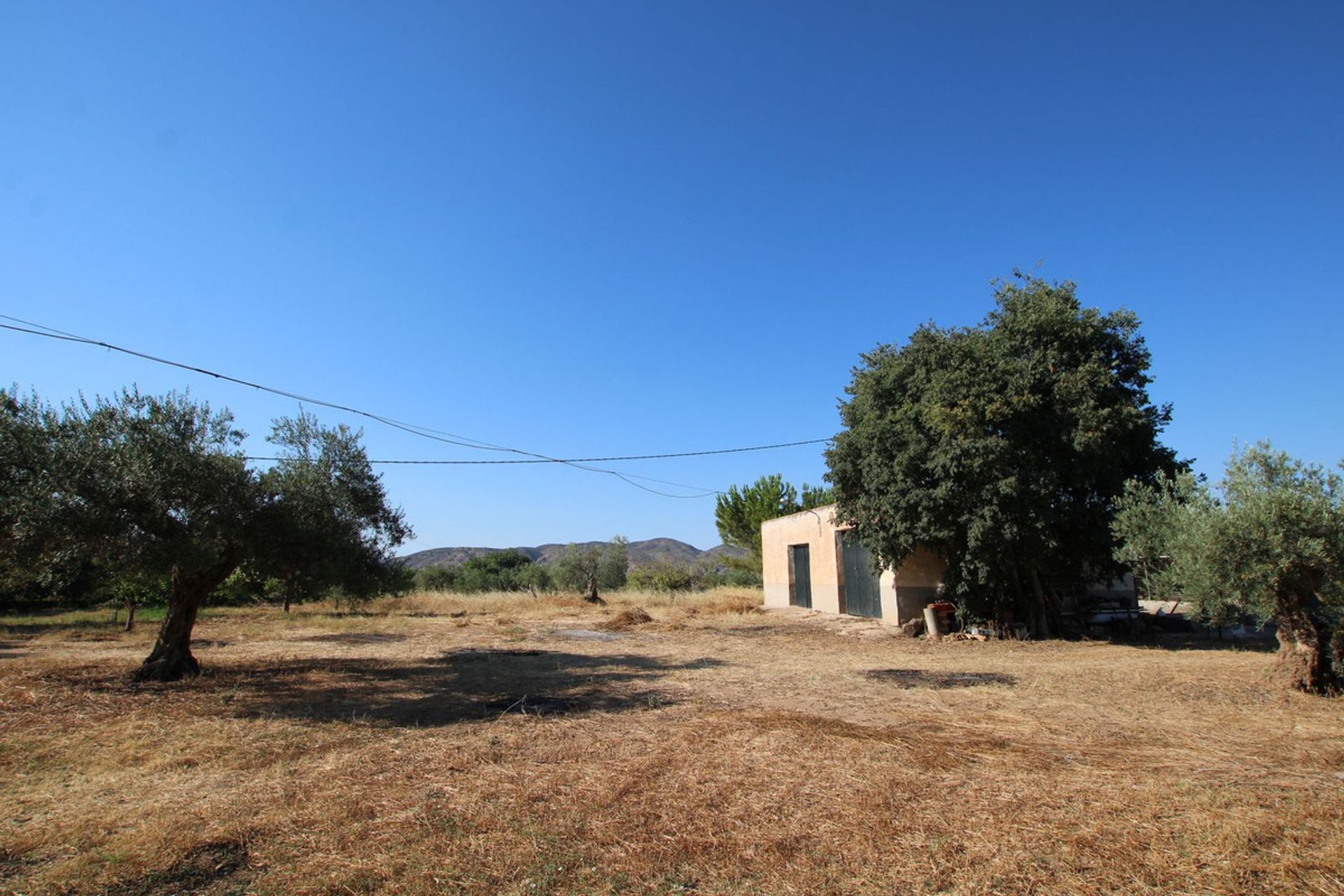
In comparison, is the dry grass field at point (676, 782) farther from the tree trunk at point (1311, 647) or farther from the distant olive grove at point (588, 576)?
the distant olive grove at point (588, 576)

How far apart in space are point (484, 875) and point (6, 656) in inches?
691

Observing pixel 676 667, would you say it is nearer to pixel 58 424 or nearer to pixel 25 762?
pixel 25 762

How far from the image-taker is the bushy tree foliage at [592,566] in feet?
144

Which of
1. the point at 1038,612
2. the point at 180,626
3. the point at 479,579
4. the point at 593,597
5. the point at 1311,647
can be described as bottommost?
the point at 593,597

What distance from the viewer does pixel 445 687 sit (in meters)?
11.6

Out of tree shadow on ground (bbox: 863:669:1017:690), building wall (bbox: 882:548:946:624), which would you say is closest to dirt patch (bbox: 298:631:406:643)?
tree shadow on ground (bbox: 863:669:1017:690)

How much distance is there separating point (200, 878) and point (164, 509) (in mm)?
7125

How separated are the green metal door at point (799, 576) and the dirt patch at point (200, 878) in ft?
78.8

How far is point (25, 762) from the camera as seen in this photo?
680 cm

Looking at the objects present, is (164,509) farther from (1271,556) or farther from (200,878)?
(1271,556)

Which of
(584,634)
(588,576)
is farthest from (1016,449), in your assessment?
(588,576)

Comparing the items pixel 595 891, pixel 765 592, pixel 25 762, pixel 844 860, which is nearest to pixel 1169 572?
pixel 844 860

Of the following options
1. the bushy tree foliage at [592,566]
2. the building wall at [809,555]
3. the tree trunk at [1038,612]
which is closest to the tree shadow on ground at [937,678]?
the tree trunk at [1038,612]

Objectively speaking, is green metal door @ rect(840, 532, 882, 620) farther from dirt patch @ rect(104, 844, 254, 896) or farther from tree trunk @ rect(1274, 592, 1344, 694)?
dirt patch @ rect(104, 844, 254, 896)
